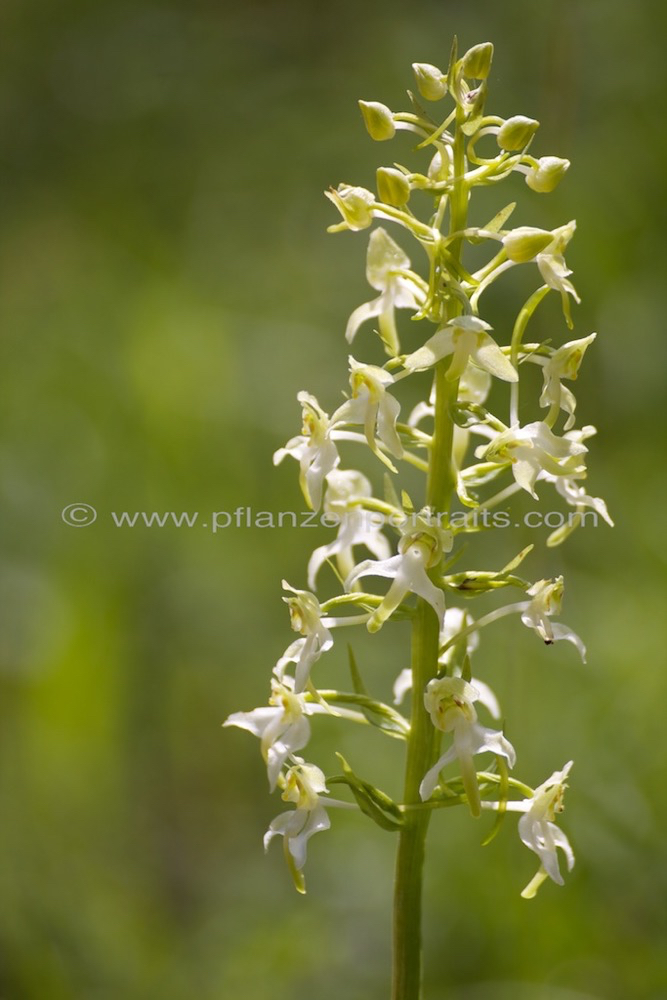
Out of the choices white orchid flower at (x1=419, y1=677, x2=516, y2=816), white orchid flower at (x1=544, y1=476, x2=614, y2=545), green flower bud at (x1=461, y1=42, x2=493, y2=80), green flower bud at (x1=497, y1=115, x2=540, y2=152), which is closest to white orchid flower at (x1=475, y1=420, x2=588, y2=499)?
white orchid flower at (x1=544, y1=476, x2=614, y2=545)

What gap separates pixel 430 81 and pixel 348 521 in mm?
679

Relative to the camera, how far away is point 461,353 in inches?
59.4

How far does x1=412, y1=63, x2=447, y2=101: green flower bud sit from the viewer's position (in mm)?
1598

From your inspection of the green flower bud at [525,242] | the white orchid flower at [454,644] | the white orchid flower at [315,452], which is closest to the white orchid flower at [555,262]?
the green flower bud at [525,242]

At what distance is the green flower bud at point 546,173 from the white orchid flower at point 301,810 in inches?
36.1

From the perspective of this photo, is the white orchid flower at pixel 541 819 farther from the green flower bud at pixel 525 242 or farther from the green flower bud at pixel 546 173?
the green flower bud at pixel 546 173

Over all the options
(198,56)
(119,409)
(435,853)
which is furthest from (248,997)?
(198,56)

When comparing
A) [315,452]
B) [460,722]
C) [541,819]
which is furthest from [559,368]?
[541,819]

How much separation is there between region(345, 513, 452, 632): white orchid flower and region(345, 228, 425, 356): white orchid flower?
340mm

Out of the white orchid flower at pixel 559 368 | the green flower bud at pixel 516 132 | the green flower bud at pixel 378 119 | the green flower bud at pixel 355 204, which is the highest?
the green flower bud at pixel 378 119

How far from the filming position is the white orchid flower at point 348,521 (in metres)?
1.74

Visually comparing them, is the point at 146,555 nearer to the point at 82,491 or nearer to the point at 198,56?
the point at 82,491

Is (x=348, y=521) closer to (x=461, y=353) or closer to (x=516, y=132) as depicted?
(x=461, y=353)

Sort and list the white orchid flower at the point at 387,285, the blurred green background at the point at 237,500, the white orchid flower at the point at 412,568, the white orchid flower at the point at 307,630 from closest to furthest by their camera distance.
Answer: the white orchid flower at the point at 412,568, the white orchid flower at the point at 307,630, the white orchid flower at the point at 387,285, the blurred green background at the point at 237,500
